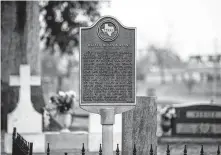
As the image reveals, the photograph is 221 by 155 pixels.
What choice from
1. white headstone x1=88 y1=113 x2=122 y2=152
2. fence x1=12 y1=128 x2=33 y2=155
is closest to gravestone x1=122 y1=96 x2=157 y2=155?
fence x1=12 y1=128 x2=33 y2=155

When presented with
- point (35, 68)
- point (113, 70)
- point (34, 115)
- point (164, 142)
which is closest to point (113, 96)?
point (113, 70)

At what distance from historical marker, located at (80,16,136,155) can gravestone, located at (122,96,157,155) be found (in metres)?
1.43

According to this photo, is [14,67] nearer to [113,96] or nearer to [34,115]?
[34,115]

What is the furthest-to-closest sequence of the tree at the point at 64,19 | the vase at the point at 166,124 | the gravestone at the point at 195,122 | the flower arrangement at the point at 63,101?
the tree at the point at 64,19, the vase at the point at 166,124, the gravestone at the point at 195,122, the flower arrangement at the point at 63,101

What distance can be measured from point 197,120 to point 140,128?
5.79 meters

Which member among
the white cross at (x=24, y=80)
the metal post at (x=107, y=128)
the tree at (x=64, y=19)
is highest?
the tree at (x=64, y=19)

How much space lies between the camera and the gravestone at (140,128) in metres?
8.84

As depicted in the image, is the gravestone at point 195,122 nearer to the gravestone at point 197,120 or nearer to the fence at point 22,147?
the gravestone at point 197,120

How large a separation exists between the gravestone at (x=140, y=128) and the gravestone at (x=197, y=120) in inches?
215

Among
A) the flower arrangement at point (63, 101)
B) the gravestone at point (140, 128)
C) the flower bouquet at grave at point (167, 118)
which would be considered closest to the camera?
the gravestone at point (140, 128)

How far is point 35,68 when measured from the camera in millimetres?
15828

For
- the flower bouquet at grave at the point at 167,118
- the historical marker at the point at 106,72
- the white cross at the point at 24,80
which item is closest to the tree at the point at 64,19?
the flower bouquet at grave at the point at 167,118

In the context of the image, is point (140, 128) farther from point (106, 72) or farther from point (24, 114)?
point (24, 114)

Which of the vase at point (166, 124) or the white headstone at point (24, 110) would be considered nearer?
the white headstone at point (24, 110)
